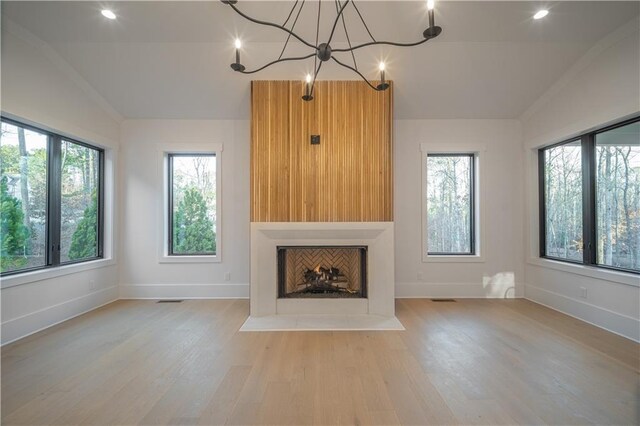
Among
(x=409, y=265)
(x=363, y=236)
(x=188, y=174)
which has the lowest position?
(x=409, y=265)

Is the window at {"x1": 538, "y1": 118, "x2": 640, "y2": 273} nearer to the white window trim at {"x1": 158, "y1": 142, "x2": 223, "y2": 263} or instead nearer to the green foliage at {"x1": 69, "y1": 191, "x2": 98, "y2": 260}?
the white window trim at {"x1": 158, "y1": 142, "x2": 223, "y2": 263}

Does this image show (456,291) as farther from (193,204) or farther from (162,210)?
(162,210)

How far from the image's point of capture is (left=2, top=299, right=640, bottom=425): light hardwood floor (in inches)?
73.5

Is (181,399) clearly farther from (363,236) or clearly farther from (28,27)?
(28,27)

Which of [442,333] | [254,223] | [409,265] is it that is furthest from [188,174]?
[442,333]

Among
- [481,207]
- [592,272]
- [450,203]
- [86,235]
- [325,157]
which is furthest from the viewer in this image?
[450,203]

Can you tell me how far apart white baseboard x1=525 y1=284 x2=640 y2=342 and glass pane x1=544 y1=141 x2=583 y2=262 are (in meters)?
0.56

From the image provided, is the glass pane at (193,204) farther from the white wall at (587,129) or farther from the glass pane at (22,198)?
the white wall at (587,129)

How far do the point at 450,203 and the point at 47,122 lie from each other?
5488 mm

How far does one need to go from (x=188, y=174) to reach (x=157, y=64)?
160 cm

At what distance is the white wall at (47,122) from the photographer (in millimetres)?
2953

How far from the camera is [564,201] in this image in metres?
3.95

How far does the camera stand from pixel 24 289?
3.10m

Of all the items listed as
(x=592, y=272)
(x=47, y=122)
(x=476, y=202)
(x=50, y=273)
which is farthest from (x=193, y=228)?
(x=592, y=272)
